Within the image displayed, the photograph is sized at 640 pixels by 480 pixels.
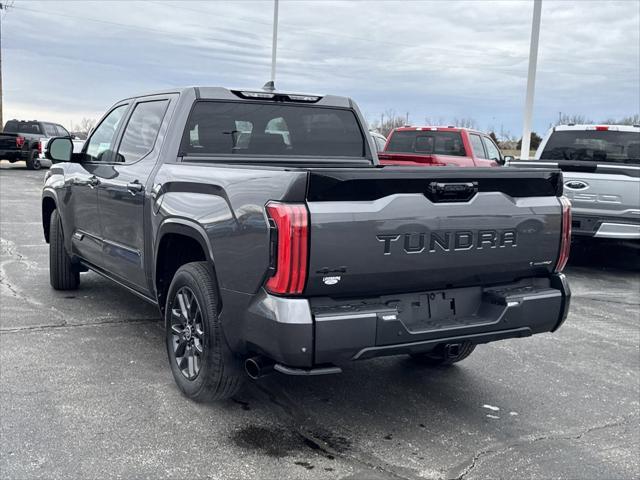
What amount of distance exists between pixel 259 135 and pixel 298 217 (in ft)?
6.83

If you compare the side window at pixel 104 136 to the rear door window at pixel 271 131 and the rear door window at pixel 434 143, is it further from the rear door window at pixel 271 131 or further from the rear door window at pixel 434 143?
the rear door window at pixel 434 143

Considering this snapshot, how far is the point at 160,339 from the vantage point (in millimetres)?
5676

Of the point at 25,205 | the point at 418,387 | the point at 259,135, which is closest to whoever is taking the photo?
the point at 418,387

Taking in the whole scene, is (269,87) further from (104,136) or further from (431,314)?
(431,314)

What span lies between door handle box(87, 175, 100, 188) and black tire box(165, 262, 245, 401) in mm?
1714

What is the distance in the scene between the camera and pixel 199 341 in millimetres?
4180

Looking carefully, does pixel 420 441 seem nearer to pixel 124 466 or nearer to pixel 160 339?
pixel 124 466

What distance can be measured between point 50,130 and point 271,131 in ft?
86.0

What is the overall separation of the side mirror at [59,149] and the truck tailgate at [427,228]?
3.64m

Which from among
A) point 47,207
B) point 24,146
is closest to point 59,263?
point 47,207

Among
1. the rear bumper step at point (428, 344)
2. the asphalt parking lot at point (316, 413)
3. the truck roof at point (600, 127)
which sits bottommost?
the asphalt parking lot at point (316, 413)

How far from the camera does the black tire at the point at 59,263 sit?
22.6 feet

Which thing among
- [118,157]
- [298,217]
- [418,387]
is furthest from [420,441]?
[118,157]

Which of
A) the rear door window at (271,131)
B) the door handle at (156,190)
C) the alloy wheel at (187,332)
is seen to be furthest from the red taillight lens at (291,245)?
the rear door window at (271,131)
